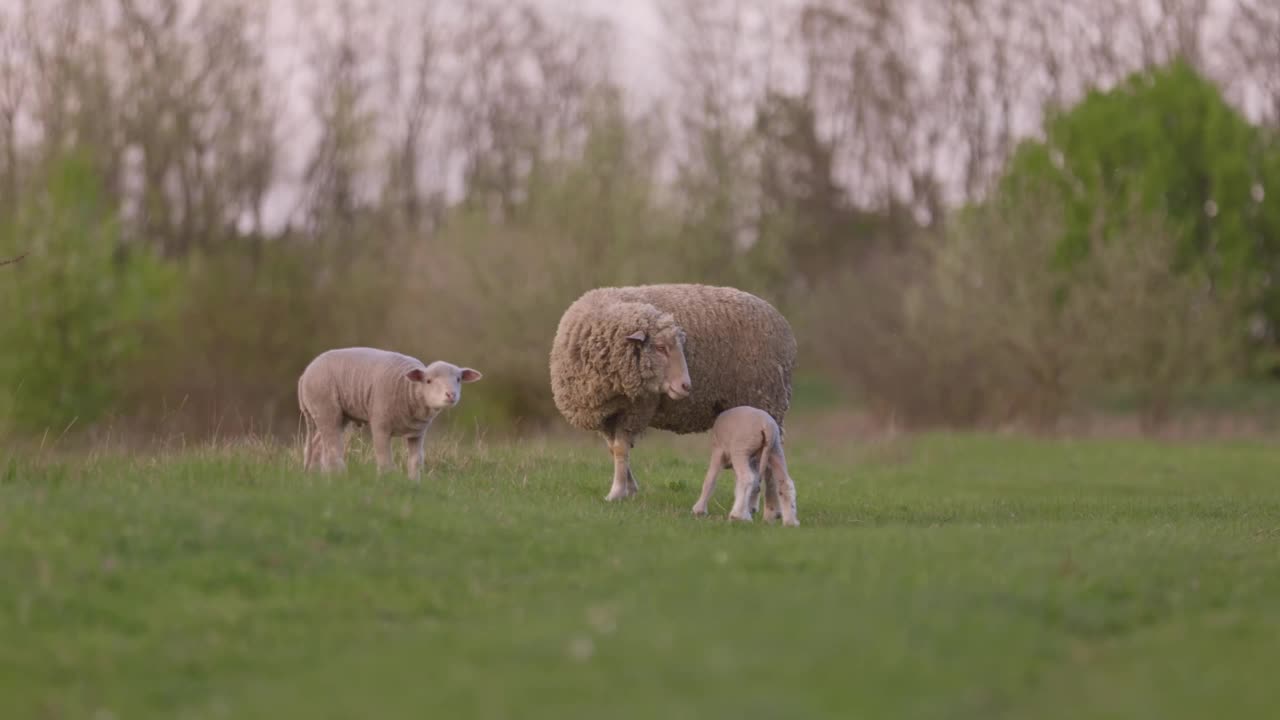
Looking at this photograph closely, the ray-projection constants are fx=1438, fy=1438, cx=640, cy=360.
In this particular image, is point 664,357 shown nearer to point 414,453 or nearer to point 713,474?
point 713,474

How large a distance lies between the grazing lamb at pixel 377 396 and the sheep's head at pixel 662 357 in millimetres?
1635

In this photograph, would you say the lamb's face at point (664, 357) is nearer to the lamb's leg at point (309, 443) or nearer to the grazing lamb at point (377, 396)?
the grazing lamb at point (377, 396)

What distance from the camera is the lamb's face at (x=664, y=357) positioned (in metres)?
13.8

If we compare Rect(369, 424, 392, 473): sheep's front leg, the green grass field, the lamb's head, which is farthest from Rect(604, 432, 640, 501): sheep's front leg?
Rect(369, 424, 392, 473): sheep's front leg

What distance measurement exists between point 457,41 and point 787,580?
5151 centimetres

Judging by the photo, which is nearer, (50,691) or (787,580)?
(50,691)

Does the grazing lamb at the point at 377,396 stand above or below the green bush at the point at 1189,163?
below

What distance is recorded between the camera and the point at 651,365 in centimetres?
1393

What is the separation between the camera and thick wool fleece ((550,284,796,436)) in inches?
558

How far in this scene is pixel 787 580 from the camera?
9281 mm

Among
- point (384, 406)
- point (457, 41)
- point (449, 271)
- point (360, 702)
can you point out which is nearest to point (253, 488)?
point (384, 406)

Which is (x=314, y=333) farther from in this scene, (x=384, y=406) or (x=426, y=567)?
(x=426, y=567)

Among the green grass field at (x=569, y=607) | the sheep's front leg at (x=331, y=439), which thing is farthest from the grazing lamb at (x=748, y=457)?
the sheep's front leg at (x=331, y=439)

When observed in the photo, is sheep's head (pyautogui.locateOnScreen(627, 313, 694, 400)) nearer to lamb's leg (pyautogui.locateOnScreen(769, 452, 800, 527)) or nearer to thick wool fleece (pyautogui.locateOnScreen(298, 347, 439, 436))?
lamb's leg (pyautogui.locateOnScreen(769, 452, 800, 527))
